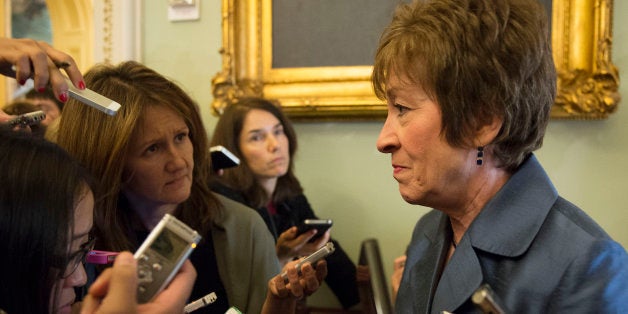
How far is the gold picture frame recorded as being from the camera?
214cm

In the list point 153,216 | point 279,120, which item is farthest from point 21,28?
point 153,216

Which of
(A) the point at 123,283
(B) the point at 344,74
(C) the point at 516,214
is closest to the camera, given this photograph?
(A) the point at 123,283

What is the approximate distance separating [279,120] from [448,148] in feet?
4.49

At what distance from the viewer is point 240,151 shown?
7.88 ft

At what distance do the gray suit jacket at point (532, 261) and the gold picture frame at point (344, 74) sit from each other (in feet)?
3.95

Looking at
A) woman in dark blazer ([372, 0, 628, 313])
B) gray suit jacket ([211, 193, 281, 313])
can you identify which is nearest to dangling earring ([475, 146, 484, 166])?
woman in dark blazer ([372, 0, 628, 313])

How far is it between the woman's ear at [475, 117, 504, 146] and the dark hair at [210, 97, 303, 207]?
4.44ft

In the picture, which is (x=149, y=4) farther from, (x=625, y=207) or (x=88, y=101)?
(x=625, y=207)

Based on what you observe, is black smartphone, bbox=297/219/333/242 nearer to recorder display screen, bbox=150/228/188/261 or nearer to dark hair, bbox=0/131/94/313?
dark hair, bbox=0/131/94/313

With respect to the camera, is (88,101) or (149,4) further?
(149,4)

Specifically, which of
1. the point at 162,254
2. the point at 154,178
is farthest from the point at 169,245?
the point at 154,178

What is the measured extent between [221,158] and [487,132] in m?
1.02

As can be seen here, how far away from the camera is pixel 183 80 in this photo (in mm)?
2564

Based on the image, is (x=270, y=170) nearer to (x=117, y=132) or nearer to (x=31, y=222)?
(x=117, y=132)
